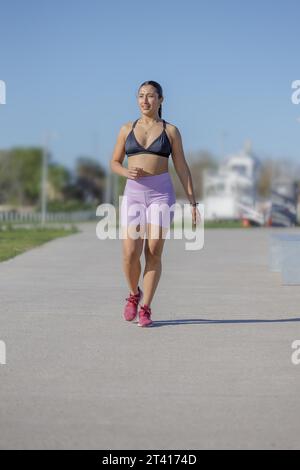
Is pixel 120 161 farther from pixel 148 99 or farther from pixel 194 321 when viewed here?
pixel 194 321

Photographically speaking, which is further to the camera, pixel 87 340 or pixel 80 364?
pixel 87 340

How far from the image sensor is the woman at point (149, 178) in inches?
345

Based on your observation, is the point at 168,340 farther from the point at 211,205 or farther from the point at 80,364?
the point at 211,205

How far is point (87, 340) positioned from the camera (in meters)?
7.93

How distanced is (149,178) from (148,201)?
19 centimetres

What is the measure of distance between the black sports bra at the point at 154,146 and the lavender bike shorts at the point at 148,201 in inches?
7.8

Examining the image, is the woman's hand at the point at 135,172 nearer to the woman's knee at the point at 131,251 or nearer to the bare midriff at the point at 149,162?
the bare midriff at the point at 149,162

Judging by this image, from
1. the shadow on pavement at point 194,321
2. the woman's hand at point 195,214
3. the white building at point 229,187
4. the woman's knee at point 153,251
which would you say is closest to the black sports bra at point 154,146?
the woman's hand at point 195,214

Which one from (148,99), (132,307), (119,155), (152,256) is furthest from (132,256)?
(148,99)

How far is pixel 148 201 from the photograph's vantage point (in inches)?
347

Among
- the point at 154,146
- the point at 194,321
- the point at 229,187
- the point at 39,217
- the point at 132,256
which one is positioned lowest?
the point at 39,217

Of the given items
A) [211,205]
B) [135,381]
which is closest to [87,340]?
[135,381]

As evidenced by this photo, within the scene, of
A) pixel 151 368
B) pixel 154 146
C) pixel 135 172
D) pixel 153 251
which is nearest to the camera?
pixel 151 368
